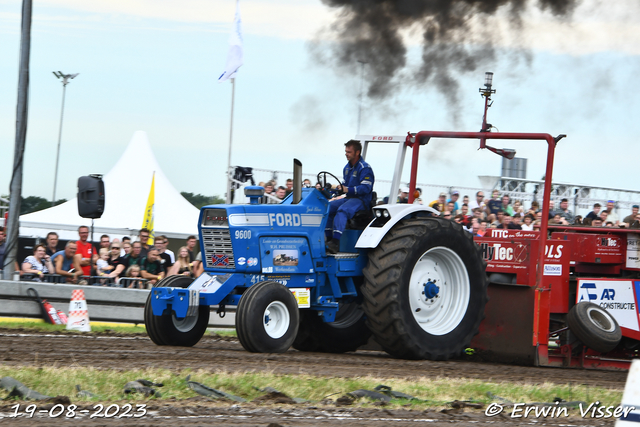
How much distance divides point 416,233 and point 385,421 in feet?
12.3

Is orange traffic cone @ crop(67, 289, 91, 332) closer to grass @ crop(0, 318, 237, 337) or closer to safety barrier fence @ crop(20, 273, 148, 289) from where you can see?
grass @ crop(0, 318, 237, 337)

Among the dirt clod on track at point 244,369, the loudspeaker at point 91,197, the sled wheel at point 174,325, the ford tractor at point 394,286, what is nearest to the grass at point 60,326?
the dirt clod on track at point 244,369

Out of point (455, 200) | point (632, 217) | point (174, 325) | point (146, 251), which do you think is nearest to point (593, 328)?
point (174, 325)

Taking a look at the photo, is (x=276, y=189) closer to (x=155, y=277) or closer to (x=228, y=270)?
(x=155, y=277)

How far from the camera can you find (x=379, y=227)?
8695 millimetres

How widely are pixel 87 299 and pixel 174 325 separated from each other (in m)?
3.39

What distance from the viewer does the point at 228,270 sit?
333 inches

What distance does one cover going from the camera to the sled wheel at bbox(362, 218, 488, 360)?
836 centimetres

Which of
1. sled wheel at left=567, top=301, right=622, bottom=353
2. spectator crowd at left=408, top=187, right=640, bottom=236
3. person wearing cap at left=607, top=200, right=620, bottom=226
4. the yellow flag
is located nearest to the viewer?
sled wheel at left=567, top=301, right=622, bottom=353

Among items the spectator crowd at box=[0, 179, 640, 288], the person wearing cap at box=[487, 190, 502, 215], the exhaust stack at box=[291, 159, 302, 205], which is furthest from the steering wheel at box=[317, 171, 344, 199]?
the person wearing cap at box=[487, 190, 502, 215]

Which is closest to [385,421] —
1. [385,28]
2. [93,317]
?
[385,28]

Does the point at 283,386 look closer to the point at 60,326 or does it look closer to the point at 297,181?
the point at 297,181

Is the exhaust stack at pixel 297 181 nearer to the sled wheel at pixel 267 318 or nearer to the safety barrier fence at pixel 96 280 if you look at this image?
the sled wheel at pixel 267 318

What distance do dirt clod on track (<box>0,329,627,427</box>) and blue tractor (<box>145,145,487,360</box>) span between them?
0.26 metres
